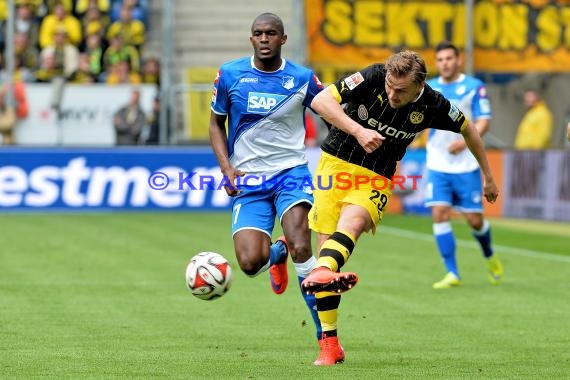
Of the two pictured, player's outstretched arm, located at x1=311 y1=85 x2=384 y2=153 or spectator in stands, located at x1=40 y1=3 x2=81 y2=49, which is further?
spectator in stands, located at x1=40 y1=3 x2=81 y2=49

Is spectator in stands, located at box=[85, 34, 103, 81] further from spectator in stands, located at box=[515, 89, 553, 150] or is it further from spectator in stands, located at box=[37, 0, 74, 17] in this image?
spectator in stands, located at box=[515, 89, 553, 150]

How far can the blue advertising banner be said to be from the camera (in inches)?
930

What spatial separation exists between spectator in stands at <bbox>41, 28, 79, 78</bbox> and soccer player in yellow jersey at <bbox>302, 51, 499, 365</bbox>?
1611 cm

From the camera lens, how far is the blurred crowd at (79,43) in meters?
24.5

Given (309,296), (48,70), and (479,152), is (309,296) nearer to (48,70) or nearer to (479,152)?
(479,152)

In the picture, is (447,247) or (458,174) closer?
(447,247)

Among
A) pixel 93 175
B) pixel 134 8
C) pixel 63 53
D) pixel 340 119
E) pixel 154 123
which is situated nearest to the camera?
pixel 340 119

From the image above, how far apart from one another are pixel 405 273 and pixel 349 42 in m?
12.0

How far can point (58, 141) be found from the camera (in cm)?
2373

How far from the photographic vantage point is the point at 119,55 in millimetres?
25094

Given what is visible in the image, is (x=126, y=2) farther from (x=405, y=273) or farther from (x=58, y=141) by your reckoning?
(x=405, y=273)

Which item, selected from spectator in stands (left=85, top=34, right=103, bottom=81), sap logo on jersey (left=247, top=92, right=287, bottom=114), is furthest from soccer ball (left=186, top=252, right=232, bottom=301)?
spectator in stands (left=85, top=34, right=103, bottom=81)

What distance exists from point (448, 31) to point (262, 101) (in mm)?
17379


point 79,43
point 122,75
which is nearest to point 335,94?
point 122,75
